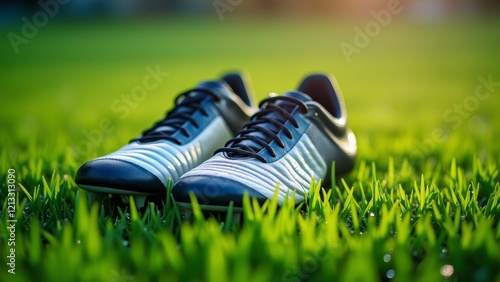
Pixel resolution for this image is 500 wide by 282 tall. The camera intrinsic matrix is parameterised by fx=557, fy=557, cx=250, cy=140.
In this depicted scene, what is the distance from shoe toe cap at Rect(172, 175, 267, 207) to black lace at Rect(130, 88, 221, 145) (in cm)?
51

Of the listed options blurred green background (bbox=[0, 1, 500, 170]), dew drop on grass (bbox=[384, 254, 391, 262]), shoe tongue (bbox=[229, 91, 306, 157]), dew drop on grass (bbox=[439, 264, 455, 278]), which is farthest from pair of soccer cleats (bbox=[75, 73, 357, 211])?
blurred green background (bbox=[0, 1, 500, 170])

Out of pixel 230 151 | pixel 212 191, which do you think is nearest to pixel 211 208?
pixel 212 191

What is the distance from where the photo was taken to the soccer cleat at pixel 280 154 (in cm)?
190

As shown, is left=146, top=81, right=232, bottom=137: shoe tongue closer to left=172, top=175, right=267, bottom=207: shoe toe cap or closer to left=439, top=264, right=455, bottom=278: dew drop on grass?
left=172, top=175, right=267, bottom=207: shoe toe cap

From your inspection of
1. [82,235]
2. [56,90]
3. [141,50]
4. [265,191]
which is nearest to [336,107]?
[265,191]

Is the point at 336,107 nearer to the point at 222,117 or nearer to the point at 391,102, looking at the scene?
the point at 222,117

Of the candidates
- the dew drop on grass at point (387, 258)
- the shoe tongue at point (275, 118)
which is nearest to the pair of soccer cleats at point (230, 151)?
the shoe tongue at point (275, 118)

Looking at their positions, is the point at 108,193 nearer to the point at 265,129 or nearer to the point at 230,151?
the point at 230,151

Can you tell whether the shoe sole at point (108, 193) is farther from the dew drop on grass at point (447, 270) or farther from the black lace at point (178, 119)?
the dew drop on grass at point (447, 270)

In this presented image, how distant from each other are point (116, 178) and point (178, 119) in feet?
1.99

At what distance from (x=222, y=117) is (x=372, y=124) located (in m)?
2.72

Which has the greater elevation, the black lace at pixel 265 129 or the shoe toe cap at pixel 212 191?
the black lace at pixel 265 129

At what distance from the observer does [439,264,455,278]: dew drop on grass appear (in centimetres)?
156

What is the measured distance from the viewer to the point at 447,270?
158 centimetres
